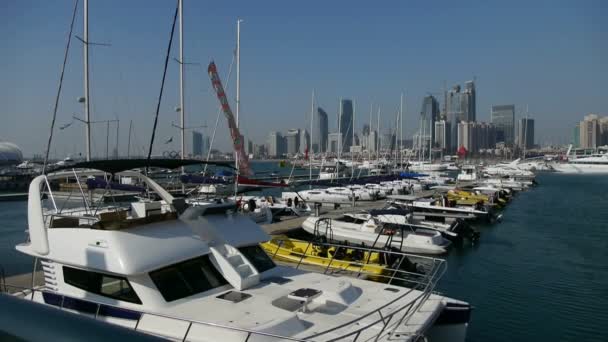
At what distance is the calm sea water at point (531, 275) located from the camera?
14961mm

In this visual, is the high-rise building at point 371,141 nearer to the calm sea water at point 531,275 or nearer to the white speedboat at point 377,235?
the calm sea water at point 531,275

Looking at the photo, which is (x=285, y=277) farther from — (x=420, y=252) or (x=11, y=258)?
(x=11, y=258)

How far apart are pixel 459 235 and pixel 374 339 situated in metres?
25.4

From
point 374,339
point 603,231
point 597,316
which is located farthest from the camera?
point 603,231

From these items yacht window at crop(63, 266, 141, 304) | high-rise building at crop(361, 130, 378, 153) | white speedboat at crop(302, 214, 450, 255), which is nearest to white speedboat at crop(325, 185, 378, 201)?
white speedboat at crop(302, 214, 450, 255)

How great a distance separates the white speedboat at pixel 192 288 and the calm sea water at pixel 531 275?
24.4 ft

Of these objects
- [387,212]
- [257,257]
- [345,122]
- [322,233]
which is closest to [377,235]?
[387,212]

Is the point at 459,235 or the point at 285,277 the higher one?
the point at 285,277

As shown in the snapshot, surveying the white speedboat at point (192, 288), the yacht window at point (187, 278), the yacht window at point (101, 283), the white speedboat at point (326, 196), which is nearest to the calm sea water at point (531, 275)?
the white speedboat at point (192, 288)

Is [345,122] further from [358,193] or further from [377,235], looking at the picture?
[377,235]

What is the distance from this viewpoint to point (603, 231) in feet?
113

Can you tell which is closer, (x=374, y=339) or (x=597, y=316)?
(x=374, y=339)

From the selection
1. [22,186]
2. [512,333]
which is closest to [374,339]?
[512,333]

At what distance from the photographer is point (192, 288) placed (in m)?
8.19
